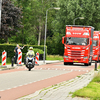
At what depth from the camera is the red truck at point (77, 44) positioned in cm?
2967

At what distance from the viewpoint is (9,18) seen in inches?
1601

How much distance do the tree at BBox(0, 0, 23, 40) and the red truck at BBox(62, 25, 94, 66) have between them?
11.0m

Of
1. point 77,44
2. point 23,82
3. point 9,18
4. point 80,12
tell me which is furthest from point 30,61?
point 80,12

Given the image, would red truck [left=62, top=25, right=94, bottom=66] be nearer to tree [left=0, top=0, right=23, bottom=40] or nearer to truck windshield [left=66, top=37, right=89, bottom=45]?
truck windshield [left=66, top=37, right=89, bottom=45]

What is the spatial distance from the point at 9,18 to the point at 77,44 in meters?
13.8

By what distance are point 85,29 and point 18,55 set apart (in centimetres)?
739

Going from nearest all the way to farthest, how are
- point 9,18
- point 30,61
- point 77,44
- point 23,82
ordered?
point 23,82 → point 30,61 → point 77,44 → point 9,18

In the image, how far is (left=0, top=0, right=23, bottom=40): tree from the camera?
3881 centimetres

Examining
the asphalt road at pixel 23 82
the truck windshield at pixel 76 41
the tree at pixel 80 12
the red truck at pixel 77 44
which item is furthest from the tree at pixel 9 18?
the asphalt road at pixel 23 82

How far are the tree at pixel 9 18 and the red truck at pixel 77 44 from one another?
1100cm

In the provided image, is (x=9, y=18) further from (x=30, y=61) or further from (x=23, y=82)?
(x=23, y=82)

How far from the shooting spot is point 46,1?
67.2m

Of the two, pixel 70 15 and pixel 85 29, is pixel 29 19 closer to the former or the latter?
pixel 70 15

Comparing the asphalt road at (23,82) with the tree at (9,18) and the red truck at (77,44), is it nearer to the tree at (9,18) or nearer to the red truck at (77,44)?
the red truck at (77,44)
